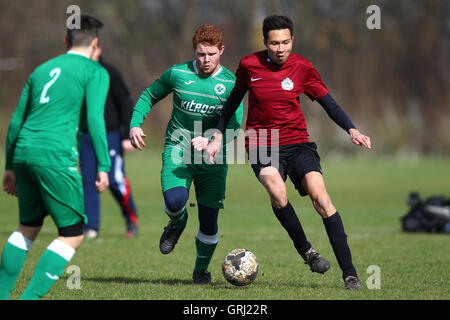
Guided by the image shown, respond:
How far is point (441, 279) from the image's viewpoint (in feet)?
23.0

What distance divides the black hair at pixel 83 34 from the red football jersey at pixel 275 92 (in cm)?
156

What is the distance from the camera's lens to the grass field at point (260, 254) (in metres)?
6.17

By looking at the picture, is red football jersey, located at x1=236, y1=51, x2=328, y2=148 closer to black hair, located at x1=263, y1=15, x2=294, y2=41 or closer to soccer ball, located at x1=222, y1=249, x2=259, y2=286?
black hair, located at x1=263, y1=15, x2=294, y2=41

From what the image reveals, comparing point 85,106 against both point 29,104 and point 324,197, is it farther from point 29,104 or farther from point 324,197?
point 324,197

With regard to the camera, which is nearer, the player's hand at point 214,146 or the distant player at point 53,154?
the distant player at point 53,154

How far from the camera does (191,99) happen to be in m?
6.75

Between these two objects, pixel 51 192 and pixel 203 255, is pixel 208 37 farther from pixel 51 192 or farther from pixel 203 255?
pixel 51 192

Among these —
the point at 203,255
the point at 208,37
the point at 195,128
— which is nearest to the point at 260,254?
the point at 203,255

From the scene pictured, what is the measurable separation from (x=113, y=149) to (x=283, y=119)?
180 inches

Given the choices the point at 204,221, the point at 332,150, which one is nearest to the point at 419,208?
the point at 204,221

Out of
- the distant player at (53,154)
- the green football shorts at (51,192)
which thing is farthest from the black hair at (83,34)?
the green football shorts at (51,192)

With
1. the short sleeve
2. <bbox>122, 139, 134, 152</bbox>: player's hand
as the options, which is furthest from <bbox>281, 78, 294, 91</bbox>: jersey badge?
<bbox>122, 139, 134, 152</bbox>: player's hand

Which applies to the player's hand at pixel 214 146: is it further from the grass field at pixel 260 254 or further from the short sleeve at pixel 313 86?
the grass field at pixel 260 254
